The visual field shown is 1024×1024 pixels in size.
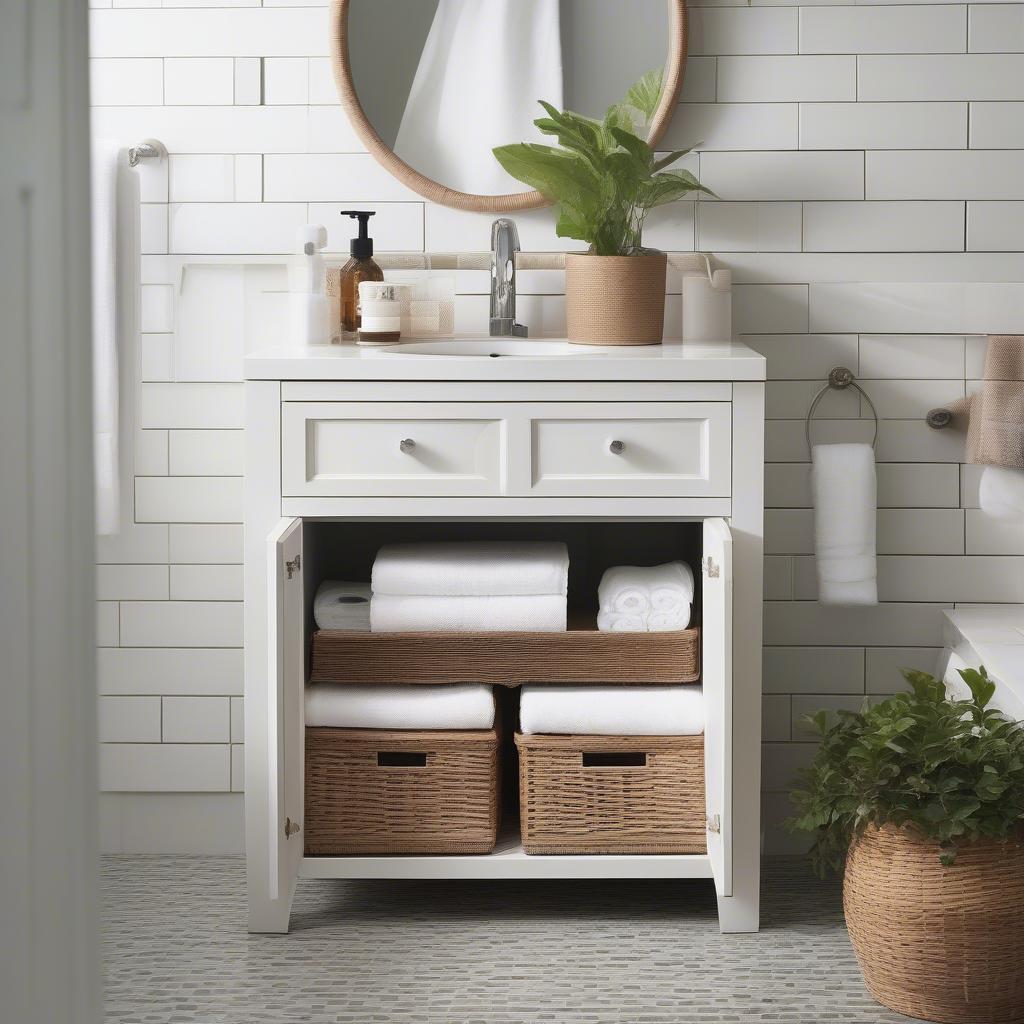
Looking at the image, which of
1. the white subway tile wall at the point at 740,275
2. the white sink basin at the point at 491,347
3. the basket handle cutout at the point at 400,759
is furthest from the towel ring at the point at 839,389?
the basket handle cutout at the point at 400,759

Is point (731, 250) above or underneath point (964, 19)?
underneath

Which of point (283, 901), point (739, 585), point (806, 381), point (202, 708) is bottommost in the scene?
point (283, 901)

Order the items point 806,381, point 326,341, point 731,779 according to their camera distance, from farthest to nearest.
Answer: point 806,381 → point 326,341 → point 731,779

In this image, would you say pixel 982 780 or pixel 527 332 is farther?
pixel 527 332

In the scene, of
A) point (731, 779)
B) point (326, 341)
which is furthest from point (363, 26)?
point (731, 779)

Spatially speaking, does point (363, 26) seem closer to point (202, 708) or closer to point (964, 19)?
point (964, 19)

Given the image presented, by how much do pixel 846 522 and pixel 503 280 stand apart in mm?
769

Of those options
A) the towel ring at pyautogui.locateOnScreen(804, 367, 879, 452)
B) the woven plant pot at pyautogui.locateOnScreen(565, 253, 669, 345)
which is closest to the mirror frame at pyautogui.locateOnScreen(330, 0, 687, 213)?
the woven plant pot at pyautogui.locateOnScreen(565, 253, 669, 345)

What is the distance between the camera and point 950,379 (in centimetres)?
236

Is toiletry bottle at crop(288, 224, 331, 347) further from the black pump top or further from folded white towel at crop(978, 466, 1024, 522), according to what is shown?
folded white towel at crop(978, 466, 1024, 522)

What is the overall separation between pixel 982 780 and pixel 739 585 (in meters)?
0.48

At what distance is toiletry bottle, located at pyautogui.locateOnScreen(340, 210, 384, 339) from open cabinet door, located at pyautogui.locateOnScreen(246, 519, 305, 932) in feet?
1.69

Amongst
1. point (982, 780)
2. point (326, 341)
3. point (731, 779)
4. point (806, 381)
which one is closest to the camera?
point (982, 780)

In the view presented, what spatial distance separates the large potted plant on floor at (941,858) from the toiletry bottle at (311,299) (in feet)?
3.76
